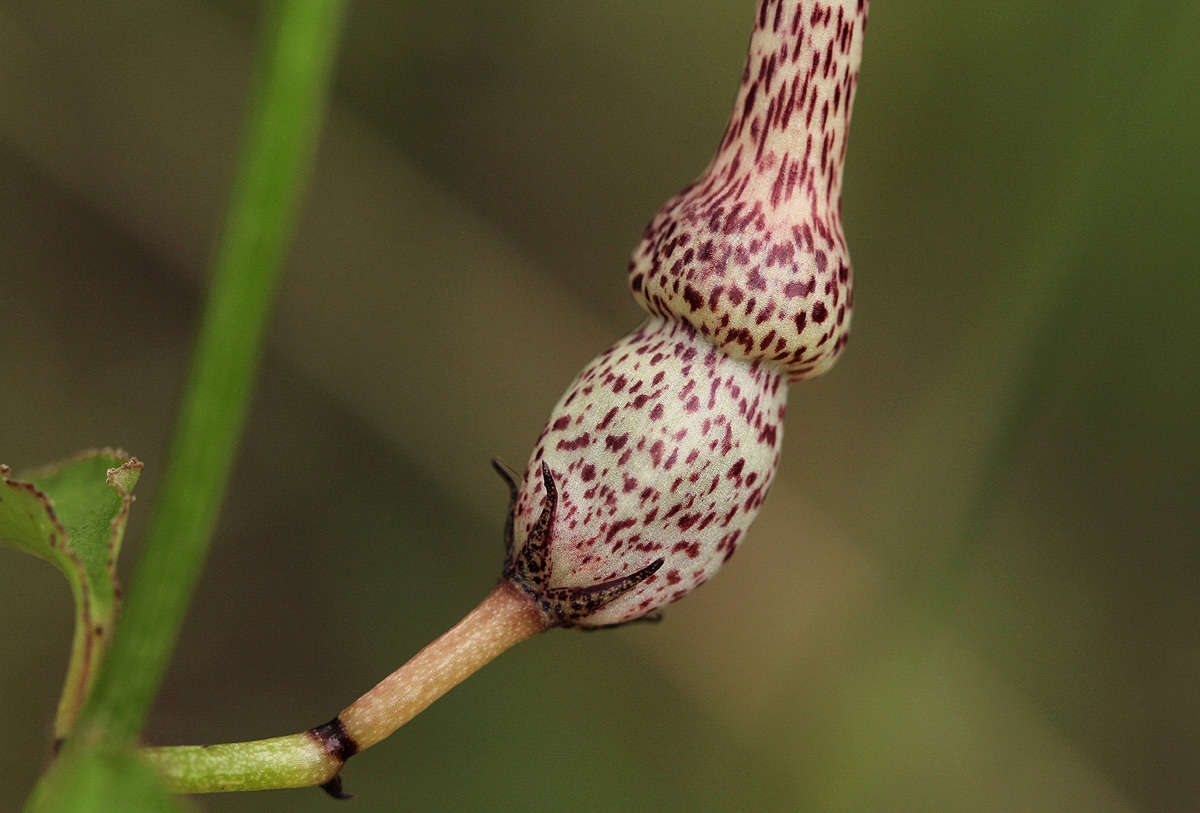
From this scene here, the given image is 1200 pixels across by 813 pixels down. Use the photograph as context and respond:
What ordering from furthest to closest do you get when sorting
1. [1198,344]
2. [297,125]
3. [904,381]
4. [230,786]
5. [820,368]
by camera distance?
[904,381] → [1198,344] → [820,368] → [230,786] → [297,125]

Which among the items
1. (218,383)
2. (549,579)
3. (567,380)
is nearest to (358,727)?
(549,579)

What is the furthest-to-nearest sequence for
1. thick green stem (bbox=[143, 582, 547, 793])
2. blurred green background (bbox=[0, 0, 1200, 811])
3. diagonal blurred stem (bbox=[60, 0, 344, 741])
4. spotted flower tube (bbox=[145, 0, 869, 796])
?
blurred green background (bbox=[0, 0, 1200, 811])
spotted flower tube (bbox=[145, 0, 869, 796])
thick green stem (bbox=[143, 582, 547, 793])
diagonal blurred stem (bbox=[60, 0, 344, 741])

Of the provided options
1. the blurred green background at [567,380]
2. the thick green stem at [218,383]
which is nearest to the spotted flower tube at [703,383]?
the thick green stem at [218,383]

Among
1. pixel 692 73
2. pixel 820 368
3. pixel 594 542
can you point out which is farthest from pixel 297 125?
pixel 692 73

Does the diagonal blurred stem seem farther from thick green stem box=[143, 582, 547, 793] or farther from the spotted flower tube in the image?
the spotted flower tube

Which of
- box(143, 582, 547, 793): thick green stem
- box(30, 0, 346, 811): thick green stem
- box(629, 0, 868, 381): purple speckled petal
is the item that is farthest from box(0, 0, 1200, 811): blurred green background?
box(30, 0, 346, 811): thick green stem

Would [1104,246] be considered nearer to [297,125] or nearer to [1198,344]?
[1198,344]
